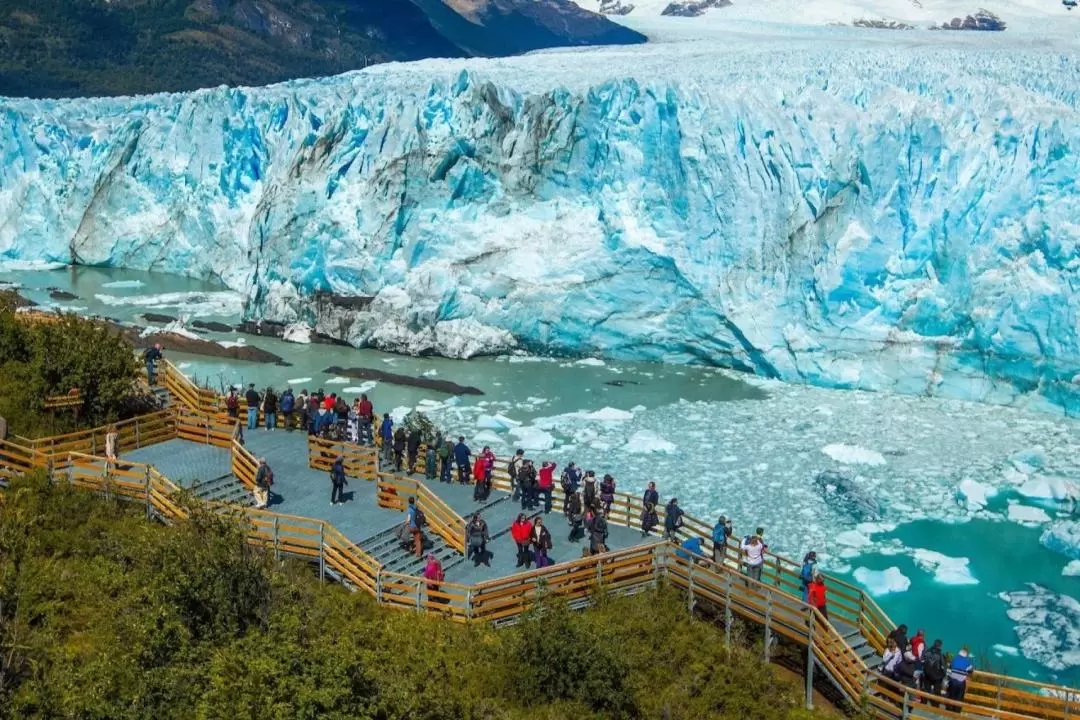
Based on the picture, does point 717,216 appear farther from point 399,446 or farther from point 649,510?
point 649,510

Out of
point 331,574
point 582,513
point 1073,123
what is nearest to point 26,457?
point 331,574

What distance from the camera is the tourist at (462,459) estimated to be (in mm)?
11109

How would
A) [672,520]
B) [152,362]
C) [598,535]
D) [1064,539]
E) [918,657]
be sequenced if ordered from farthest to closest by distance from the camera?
[152,362] → [1064,539] → [672,520] → [598,535] → [918,657]

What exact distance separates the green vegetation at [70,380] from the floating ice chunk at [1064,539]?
1081 cm

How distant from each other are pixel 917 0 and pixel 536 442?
47.0 meters

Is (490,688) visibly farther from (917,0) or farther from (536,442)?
(917,0)

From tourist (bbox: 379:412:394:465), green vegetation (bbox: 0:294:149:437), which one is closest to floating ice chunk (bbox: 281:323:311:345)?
green vegetation (bbox: 0:294:149:437)

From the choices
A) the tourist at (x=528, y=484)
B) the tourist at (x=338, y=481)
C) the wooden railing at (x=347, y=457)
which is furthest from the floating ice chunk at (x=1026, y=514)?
the tourist at (x=338, y=481)

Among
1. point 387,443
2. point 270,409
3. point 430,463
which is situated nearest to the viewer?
point 430,463

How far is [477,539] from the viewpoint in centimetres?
941

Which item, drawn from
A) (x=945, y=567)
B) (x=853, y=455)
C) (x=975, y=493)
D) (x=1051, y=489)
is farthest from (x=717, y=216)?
(x=945, y=567)

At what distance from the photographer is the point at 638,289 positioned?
21547 millimetres

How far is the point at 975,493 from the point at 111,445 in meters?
10.5

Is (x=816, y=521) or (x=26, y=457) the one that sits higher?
(x=26, y=457)
